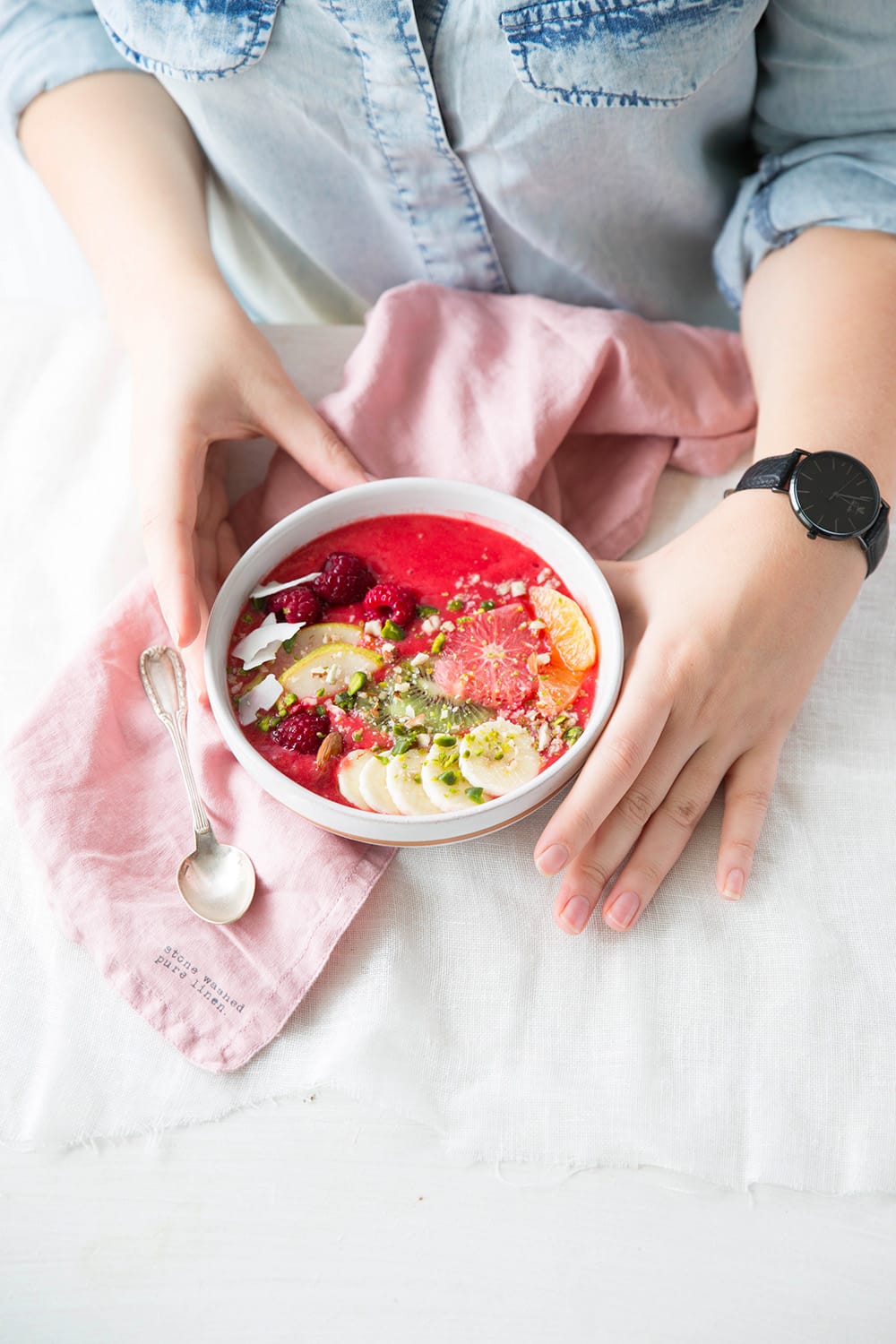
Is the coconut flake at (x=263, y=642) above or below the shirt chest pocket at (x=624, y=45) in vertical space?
below

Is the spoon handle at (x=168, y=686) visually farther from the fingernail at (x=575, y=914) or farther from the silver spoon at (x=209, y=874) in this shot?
the fingernail at (x=575, y=914)

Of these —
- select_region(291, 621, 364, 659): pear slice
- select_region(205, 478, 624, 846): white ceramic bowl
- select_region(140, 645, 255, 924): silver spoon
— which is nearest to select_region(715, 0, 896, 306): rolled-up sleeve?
select_region(205, 478, 624, 846): white ceramic bowl

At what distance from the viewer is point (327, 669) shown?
3.41ft

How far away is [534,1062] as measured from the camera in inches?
36.7

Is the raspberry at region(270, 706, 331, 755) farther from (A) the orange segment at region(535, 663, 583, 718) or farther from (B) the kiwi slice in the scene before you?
(A) the orange segment at region(535, 663, 583, 718)

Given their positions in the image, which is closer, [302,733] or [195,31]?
[302,733]

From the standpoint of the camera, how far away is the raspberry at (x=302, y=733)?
38.7 inches

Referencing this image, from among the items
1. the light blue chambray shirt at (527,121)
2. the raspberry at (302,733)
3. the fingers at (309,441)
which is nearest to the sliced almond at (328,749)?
the raspberry at (302,733)

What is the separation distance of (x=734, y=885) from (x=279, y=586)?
57 centimetres

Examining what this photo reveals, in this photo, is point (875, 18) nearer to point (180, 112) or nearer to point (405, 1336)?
point (180, 112)

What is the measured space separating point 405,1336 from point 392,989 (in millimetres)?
287

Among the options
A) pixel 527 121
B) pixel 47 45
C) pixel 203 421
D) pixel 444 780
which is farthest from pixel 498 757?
pixel 47 45

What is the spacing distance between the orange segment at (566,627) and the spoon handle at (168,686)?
409 mm

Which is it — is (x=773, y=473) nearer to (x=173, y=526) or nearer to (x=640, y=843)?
(x=640, y=843)
